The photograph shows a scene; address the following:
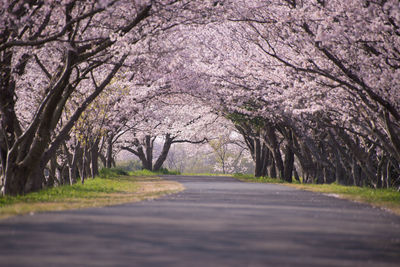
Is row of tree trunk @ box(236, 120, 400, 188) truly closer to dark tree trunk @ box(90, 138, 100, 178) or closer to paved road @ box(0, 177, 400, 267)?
dark tree trunk @ box(90, 138, 100, 178)

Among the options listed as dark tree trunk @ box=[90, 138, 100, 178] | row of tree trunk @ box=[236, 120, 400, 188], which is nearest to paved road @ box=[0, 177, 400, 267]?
row of tree trunk @ box=[236, 120, 400, 188]

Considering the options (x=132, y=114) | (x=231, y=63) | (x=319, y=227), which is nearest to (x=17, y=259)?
(x=319, y=227)

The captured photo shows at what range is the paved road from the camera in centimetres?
741

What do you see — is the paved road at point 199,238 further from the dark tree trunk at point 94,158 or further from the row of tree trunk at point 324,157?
the dark tree trunk at point 94,158

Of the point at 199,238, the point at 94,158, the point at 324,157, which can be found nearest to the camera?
the point at 199,238

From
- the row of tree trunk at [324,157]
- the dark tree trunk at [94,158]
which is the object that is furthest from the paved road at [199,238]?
the dark tree trunk at [94,158]

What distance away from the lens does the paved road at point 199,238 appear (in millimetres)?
7414

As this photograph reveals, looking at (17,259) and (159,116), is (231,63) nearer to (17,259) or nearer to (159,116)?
(159,116)

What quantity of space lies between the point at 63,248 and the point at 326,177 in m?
35.5

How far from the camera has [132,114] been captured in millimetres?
38844

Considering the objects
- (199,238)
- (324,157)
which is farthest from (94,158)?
(199,238)

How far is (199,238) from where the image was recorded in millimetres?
9117

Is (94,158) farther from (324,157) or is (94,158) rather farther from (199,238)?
(199,238)

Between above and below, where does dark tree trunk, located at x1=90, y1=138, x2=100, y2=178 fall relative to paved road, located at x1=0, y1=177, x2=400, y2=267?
above
